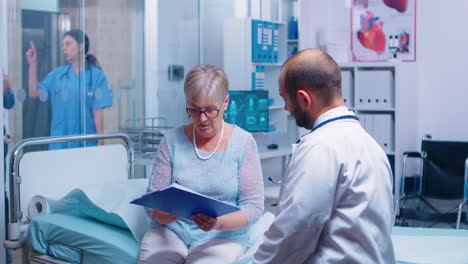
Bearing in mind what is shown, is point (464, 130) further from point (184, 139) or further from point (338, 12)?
point (184, 139)

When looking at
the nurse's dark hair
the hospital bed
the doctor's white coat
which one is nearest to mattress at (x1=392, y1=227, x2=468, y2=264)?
the hospital bed

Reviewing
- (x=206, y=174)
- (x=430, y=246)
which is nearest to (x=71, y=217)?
(x=206, y=174)

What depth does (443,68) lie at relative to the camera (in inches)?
256

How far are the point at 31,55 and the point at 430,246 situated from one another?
3208mm

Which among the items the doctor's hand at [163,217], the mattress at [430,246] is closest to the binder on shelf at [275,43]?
the mattress at [430,246]

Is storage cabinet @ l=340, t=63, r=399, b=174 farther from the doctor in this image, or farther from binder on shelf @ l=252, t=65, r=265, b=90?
the doctor

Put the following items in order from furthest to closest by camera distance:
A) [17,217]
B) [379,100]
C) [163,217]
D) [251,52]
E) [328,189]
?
[379,100] < [251,52] < [17,217] < [163,217] < [328,189]

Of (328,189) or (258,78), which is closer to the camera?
(328,189)

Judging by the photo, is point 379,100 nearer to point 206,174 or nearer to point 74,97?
point 74,97

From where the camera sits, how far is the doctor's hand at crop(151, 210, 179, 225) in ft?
8.82

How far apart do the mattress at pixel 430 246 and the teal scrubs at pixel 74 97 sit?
9.49 ft

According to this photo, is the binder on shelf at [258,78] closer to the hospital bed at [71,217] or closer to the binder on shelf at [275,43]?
the binder on shelf at [275,43]

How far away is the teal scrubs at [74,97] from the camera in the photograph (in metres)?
4.95

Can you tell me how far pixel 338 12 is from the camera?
23.2ft
